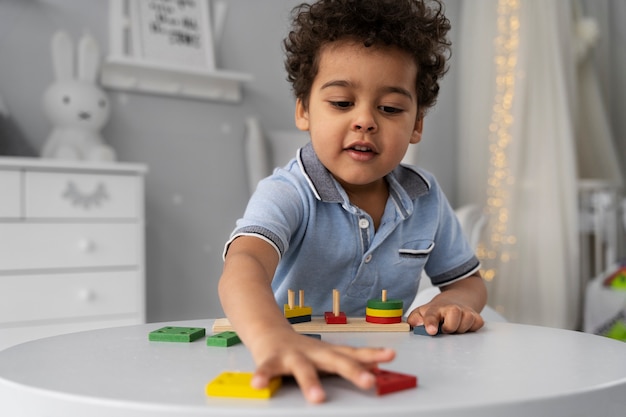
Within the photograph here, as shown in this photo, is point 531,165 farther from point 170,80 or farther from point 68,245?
point 68,245

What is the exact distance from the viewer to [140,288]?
6.21 ft

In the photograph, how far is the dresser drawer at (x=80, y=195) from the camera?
1729 millimetres

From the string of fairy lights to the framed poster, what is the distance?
1.23 meters

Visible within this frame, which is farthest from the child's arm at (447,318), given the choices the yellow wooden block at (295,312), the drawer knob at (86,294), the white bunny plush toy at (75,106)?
the white bunny plush toy at (75,106)

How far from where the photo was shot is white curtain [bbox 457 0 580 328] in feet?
9.05

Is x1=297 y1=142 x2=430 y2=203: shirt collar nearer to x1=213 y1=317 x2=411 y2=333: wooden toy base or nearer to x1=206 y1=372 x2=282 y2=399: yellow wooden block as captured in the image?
x1=213 y1=317 x2=411 y2=333: wooden toy base

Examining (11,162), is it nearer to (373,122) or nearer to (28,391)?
(373,122)

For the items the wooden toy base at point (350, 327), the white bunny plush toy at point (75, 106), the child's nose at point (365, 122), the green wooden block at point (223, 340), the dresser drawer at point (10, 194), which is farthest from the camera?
the white bunny plush toy at point (75, 106)

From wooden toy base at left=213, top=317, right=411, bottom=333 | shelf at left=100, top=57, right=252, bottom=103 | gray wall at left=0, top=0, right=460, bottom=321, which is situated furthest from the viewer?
shelf at left=100, top=57, right=252, bottom=103

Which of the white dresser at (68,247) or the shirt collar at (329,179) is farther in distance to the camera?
the white dresser at (68,247)

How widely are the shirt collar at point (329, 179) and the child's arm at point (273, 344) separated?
0.26 meters

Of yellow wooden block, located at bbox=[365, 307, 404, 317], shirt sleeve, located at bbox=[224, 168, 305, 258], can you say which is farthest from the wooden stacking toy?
shirt sleeve, located at bbox=[224, 168, 305, 258]

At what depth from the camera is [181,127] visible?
2402 mm

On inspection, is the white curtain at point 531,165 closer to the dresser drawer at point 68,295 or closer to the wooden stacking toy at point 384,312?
the dresser drawer at point 68,295
